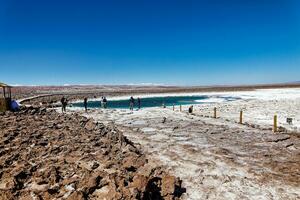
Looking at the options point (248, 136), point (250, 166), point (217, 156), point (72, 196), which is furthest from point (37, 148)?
point (248, 136)

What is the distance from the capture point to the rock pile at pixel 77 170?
697 centimetres

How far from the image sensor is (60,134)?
1545 cm

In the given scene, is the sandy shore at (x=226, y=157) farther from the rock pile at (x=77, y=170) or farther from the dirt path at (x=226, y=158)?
the rock pile at (x=77, y=170)

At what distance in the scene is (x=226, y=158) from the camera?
11586 mm

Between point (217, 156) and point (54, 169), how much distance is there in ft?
22.1

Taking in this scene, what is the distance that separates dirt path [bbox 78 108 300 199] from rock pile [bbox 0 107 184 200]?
127 cm

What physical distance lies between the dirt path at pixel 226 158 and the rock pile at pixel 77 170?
1274 millimetres

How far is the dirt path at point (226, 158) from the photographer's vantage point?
8.52 m

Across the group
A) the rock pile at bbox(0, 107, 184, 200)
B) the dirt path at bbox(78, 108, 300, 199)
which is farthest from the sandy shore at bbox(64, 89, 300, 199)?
the rock pile at bbox(0, 107, 184, 200)

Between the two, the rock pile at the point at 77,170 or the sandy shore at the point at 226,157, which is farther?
the sandy shore at the point at 226,157

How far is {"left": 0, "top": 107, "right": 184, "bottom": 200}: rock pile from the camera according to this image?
6973 mm

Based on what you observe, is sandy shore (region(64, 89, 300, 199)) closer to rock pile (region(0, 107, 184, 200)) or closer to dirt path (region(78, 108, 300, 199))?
dirt path (region(78, 108, 300, 199))

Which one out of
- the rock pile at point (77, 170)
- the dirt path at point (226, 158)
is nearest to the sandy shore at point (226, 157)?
the dirt path at point (226, 158)

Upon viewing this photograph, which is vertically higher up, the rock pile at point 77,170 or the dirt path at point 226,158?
the rock pile at point 77,170
